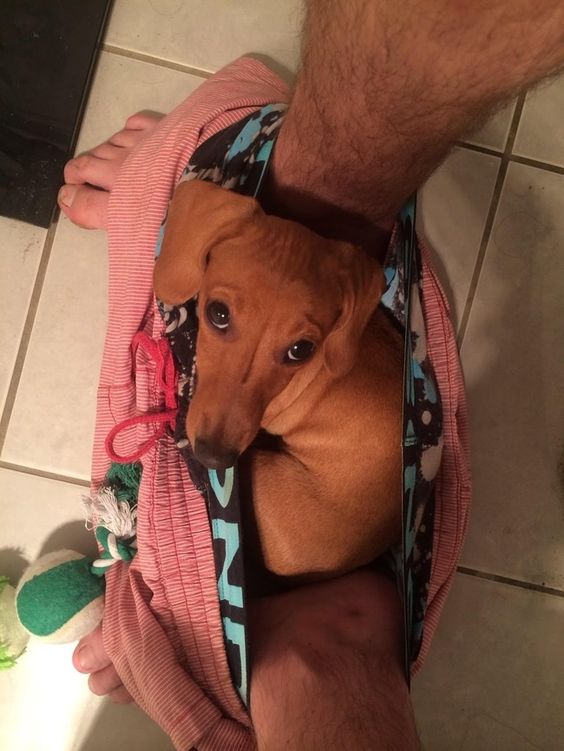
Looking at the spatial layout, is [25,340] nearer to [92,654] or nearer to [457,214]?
[92,654]

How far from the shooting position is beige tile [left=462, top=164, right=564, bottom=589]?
1854 millimetres

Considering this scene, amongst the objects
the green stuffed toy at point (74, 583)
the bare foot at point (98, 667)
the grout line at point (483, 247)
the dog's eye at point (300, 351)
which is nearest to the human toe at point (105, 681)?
the bare foot at point (98, 667)

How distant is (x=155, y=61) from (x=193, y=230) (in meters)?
0.83

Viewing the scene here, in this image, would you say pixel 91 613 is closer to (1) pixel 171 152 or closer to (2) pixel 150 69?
Result: (1) pixel 171 152

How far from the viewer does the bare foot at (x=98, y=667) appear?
5.17 ft

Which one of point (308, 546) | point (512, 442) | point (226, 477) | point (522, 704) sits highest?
point (512, 442)

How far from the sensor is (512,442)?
187 cm

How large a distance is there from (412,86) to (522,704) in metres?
1.73

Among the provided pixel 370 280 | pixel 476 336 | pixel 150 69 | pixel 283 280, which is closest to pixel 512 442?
pixel 476 336

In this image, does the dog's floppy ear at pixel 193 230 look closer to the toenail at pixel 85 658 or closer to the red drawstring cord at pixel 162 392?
the red drawstring cord at pixel 162 392

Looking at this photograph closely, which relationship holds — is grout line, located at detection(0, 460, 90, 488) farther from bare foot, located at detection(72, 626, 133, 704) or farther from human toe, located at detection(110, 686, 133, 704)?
human toe, located at detection(110, 686, 133, 704)

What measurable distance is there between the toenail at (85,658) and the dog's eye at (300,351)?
94 cm

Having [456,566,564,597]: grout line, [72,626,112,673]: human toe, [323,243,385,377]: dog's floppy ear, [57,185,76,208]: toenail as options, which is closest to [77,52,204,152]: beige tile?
[57,185,76,208]: toenail

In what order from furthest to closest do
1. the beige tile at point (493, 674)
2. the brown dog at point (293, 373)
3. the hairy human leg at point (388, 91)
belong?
1. the beige tile at point (493, 674)
2. the brown dog at point (293, 373)
3. the hairy human leg at point (388, 91)
